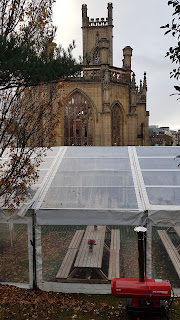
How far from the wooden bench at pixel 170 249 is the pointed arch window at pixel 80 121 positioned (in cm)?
1499

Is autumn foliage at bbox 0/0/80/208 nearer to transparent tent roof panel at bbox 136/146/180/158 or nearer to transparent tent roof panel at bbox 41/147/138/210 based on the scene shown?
transparent tent roof panel at bbox 41/147/138/210

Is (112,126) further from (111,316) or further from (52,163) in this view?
(111,316)

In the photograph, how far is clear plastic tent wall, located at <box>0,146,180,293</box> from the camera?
6.08 metres

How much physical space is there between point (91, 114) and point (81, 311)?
18.0m

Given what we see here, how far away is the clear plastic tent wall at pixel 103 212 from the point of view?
19.9 ft

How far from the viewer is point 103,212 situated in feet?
19.8

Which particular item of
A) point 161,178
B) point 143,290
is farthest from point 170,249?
point 143,290

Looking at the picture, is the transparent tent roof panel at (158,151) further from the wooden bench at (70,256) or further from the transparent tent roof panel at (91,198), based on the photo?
the wooden bench at (70,256)

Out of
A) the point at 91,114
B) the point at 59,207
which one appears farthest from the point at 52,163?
the point at 91,114

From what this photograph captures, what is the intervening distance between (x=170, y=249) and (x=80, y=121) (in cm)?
1656

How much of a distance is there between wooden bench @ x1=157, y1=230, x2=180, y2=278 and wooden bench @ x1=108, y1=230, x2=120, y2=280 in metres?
1.28

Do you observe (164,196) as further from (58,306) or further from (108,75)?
(108,75)

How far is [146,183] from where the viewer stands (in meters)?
7.12

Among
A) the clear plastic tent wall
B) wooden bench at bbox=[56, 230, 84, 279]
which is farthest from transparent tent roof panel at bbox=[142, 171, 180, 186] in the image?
wooden bench at bbox=[56, 230, 84, 279]
